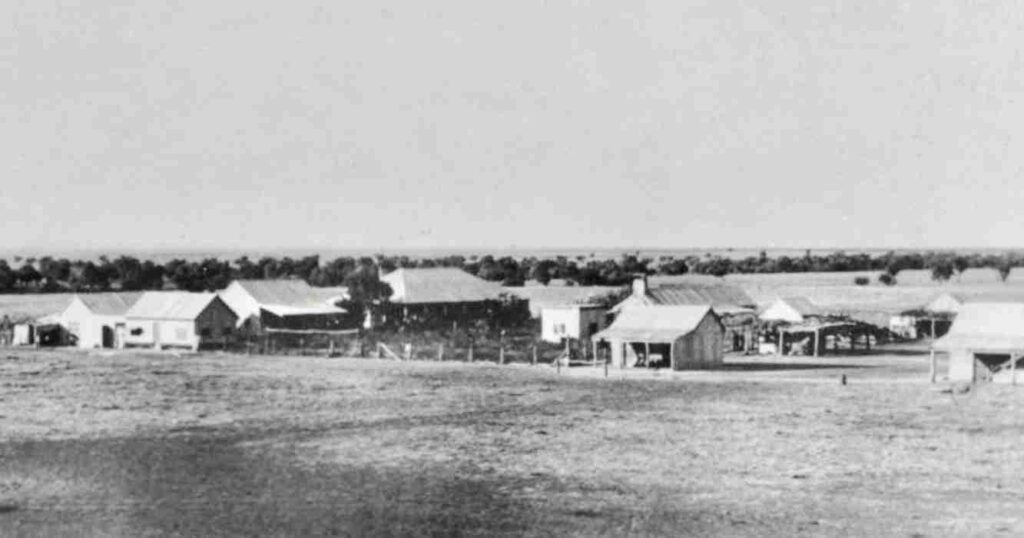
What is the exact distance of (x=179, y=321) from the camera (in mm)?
65562

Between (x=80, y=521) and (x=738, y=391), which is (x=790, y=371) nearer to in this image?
(x=738, y=391)

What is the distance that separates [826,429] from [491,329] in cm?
4319

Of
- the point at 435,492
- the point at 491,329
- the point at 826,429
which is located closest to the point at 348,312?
the point at 491,329

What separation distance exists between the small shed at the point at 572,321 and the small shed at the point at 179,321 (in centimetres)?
1596

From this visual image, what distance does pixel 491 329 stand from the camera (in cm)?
7594

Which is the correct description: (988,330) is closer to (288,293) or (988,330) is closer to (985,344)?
(985,344)

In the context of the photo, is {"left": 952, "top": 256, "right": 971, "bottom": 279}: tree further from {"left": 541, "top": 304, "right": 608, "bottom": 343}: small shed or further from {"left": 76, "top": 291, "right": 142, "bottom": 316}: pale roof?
{"left": 76, "top": 291, "right": 142, "bottom": 316}: pale roof

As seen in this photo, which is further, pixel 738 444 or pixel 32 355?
pixel 32 355

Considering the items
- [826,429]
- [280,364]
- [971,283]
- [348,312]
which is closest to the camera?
[826,429]

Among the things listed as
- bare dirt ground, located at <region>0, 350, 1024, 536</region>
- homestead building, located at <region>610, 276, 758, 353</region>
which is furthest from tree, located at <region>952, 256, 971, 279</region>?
bare dirt ground, located at <region>0, 350, 1024, 536</region>

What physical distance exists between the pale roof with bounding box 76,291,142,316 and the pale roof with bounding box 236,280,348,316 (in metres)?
5.86

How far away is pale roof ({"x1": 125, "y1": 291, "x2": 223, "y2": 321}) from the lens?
2584 inches

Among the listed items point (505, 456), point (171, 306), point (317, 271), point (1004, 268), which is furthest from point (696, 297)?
point (1004, 268)

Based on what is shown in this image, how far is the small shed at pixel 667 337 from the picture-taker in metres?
53.8
